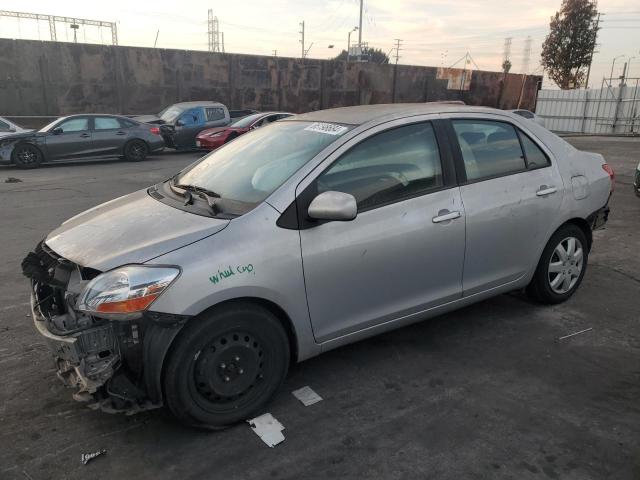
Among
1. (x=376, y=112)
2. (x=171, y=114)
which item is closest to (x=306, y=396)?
(x=376, y=112)

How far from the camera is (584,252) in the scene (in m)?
4.54

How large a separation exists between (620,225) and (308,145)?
5.95 m

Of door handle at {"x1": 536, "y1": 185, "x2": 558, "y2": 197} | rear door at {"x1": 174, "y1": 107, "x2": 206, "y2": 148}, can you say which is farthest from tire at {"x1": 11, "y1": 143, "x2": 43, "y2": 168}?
door handle at {"x1": 536, "y1": 185, "x2": 558, "y2": 197}

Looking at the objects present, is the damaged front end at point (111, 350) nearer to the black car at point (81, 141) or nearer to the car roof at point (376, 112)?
the car roof at point (376, 112)

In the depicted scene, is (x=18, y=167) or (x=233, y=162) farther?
(x=18, y=167)

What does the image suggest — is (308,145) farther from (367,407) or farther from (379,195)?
(367,407)

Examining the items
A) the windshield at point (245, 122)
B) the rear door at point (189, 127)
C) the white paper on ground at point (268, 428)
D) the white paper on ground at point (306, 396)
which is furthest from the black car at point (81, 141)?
the white paper on ground at point (268, 428)

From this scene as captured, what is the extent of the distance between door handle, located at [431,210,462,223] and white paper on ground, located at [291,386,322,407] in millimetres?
1349

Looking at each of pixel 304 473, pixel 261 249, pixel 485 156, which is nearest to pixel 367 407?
pixel 304 473

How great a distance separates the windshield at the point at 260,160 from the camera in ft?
10.5

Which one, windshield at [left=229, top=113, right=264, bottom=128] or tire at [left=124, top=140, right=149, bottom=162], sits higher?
windshield at [left=229, top=113, right=264, bottom=128]

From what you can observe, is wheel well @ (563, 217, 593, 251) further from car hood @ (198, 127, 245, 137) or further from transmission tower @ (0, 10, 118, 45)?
transmission tower @ (0, 10, 118, 45)

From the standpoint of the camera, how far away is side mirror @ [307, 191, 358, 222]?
285 centimetres

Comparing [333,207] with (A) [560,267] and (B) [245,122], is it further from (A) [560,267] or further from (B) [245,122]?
(B) [245,122]
